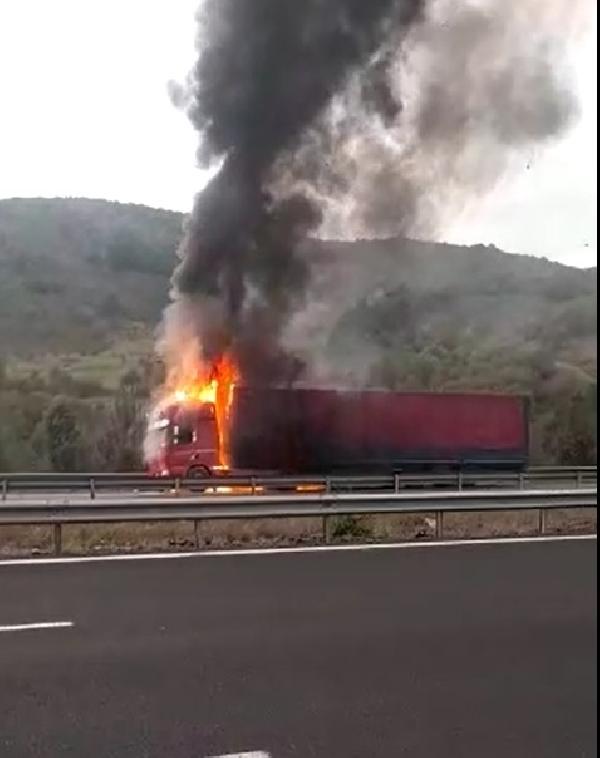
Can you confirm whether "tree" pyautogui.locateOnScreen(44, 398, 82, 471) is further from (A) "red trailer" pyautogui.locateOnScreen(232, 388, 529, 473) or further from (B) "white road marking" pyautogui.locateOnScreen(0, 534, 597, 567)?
(B) "white road marking" pyautogui.locateOnScreen(0, 534, 597, 567)

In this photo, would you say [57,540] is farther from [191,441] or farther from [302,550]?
[191,441]

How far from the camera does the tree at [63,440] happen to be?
32.3 metres

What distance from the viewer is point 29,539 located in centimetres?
1166

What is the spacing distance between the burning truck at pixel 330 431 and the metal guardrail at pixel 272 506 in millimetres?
11182

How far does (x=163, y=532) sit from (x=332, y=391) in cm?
1287

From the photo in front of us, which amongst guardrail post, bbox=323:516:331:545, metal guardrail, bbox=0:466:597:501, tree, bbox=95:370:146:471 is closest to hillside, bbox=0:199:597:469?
tree, bbox=95:370:146:471

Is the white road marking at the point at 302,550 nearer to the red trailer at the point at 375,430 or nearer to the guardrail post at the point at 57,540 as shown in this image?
the guardrail post at the point at 57,540

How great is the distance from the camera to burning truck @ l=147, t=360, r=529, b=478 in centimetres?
2389

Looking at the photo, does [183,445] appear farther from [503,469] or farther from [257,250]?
[503,469]

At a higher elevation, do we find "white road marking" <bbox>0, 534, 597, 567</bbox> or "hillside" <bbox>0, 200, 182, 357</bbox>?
"hillside" <bbox>0, 200, 182, 357</bbox>

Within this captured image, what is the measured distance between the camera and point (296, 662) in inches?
237

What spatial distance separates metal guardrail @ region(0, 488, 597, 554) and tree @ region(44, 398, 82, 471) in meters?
21.2

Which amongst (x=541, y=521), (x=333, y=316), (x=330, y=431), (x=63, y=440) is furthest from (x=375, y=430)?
(x=541, y=521)

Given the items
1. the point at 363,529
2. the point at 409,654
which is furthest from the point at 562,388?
the point at 409,654
